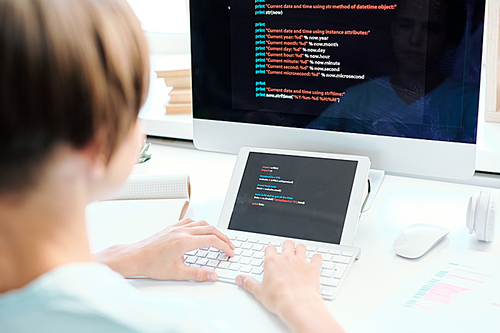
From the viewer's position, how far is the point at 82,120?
368mm

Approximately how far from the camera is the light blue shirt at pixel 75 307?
33cm

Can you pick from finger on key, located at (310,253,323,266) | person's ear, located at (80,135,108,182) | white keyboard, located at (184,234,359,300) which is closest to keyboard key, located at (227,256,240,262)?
white keyboard, located at (184,234,359,300)

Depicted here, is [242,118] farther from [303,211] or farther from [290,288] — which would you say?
[290,288]

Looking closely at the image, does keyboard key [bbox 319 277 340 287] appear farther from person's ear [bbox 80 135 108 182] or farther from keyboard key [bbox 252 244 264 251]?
person's ear [bbox 80 135 108 182]

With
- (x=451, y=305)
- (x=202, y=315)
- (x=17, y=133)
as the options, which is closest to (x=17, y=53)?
(x=17, y=133)

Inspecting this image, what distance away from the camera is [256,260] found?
742 mm

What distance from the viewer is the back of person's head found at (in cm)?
33

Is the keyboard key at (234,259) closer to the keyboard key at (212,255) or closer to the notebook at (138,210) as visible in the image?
the keyboard key at (212,255)

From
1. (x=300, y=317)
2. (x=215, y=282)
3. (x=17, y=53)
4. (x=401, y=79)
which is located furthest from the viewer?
(x=401, y=79)

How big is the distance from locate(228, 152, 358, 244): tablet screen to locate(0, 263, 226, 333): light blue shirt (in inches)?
18.7

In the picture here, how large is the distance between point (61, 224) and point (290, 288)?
0.32m

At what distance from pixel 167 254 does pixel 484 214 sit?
0.51m

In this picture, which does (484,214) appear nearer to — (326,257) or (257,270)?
(326,257)

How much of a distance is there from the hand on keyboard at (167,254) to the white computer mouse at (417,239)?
10.9 inches
